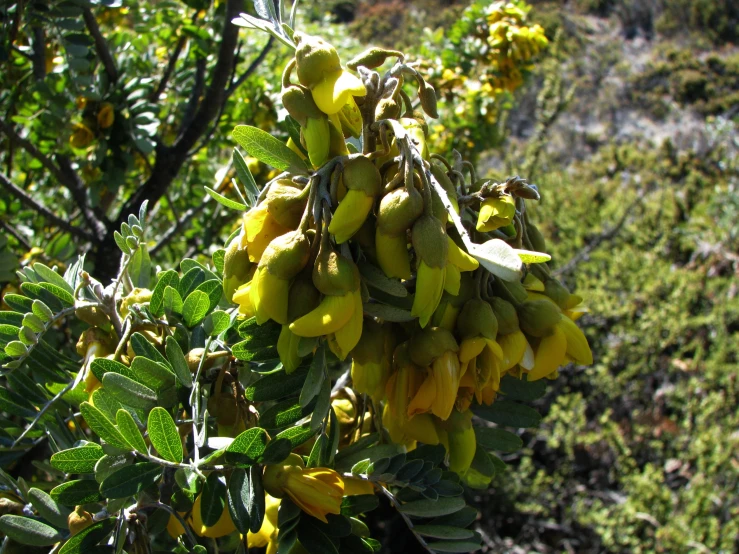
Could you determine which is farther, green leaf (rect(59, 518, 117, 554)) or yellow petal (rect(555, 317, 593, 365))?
yellow petal (rect(555, 317, 593, 365))

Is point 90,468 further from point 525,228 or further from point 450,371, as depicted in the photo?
point 525,228

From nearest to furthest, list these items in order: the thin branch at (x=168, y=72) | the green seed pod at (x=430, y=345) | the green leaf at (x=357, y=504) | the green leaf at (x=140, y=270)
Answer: the green seed pod at (x=430, y=345)
the green leaf at (x=357, y=504)
the green leaf at (x=140, y=270)
the thin branch at (x=168, y=72)

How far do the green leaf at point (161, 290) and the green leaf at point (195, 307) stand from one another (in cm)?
4

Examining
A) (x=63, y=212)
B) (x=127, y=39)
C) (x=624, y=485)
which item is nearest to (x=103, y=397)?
(x=127, y=39)

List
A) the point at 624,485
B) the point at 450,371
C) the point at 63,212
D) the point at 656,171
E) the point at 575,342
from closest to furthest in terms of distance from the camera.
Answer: the point at 450,371 < the point at 575,342 < the point at 63,212 < the point at 624,485 < the point at 656,171

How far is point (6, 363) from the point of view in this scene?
0.91 m

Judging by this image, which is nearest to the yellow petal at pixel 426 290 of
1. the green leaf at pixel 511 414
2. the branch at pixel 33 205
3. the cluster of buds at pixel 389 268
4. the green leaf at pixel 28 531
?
the cluster of buds at pixel 389 268

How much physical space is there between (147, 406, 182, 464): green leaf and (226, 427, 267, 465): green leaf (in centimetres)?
6

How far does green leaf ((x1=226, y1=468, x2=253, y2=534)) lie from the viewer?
0.72 m

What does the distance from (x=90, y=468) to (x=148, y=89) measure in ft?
4.43

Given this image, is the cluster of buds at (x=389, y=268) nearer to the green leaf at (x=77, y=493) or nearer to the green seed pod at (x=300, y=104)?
the green seed pod at (x=300, y=104)

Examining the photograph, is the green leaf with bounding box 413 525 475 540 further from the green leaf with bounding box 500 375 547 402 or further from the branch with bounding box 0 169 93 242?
the branch with bounding box 0 169 93 242

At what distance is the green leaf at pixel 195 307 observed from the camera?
0.87 meters

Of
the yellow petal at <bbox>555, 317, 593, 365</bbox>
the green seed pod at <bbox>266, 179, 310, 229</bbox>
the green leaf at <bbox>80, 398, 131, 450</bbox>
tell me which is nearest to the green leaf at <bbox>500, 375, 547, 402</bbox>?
the yellow petal at <bbox>555, 317, 593, 365</bbox>
